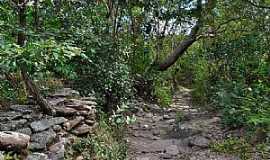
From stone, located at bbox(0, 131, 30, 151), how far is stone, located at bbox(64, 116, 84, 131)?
102 cm

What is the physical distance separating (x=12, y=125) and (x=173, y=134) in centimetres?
377

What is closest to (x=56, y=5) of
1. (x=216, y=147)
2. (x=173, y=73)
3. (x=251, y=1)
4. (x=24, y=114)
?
(x=24, y=114)

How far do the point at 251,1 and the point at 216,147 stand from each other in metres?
4.17

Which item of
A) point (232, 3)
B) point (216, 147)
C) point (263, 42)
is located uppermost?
point (232, 3)

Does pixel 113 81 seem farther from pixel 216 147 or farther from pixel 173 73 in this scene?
pixel 173 73

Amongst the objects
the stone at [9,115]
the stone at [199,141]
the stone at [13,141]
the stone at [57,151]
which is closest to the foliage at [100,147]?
the stone at [57,151]

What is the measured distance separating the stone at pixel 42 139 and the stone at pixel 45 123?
0.08 metres

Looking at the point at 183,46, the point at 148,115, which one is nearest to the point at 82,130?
the point at 148,115

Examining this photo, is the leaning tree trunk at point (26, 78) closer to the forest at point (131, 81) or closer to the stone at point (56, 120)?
the forest at point (131, 81)

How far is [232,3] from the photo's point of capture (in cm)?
988

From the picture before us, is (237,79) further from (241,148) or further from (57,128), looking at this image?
(57,128)

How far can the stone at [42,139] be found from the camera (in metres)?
4.34

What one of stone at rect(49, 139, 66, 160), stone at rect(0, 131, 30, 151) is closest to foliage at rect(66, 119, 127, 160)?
stone at rect(49, 139, 66, 160)

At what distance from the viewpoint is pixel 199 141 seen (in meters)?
6.89
